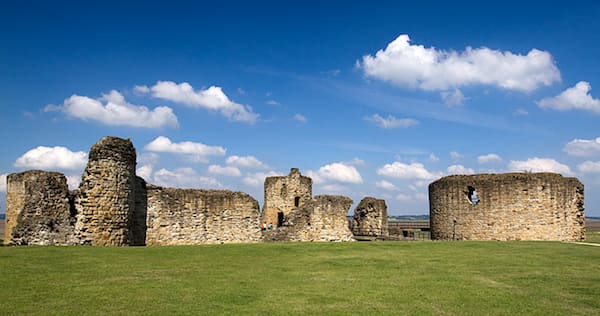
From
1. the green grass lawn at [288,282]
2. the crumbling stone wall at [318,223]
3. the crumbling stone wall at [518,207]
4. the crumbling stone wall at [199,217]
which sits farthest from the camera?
the crumbling stone wall at [518,207]

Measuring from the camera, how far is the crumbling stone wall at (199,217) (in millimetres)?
22234

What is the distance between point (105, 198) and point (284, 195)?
17167mm

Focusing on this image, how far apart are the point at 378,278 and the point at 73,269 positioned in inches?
302

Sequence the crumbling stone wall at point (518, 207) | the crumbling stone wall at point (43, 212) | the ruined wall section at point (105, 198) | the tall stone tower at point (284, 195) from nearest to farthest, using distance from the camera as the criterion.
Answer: the crumbling stone wall at point (43, 212) → the ruined wall section at point (105, 198) → the crumbling stone wall at point (518, 207) → the tall stone tower at point (284, 195)

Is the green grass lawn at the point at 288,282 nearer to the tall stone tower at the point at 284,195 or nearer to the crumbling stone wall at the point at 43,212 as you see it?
the crumbling stone wall at the point at 43,212

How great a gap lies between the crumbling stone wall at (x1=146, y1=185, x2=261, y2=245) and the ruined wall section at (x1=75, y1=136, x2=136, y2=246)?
9.12 ft

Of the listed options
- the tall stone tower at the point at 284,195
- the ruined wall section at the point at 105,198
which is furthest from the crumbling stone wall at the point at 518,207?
the ruined wall section at the point at 105,198

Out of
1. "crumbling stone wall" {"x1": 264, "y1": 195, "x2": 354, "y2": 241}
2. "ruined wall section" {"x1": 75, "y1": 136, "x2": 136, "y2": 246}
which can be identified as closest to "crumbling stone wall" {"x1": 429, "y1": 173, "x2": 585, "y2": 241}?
"crumbling stone wall" {"x1": 264, "y1": 195, "x2": 354, "y2": 241}

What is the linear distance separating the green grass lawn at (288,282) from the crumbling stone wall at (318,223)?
6655mm

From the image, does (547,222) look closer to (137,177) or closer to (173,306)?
(137,177)

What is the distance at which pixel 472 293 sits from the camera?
10445 mm

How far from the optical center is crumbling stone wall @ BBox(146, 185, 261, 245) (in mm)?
22234

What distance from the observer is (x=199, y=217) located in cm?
2330

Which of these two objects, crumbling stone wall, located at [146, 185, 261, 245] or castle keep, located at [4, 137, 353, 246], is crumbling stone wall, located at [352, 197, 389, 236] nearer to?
castle keep, located at [4, 137, 353, 246]
